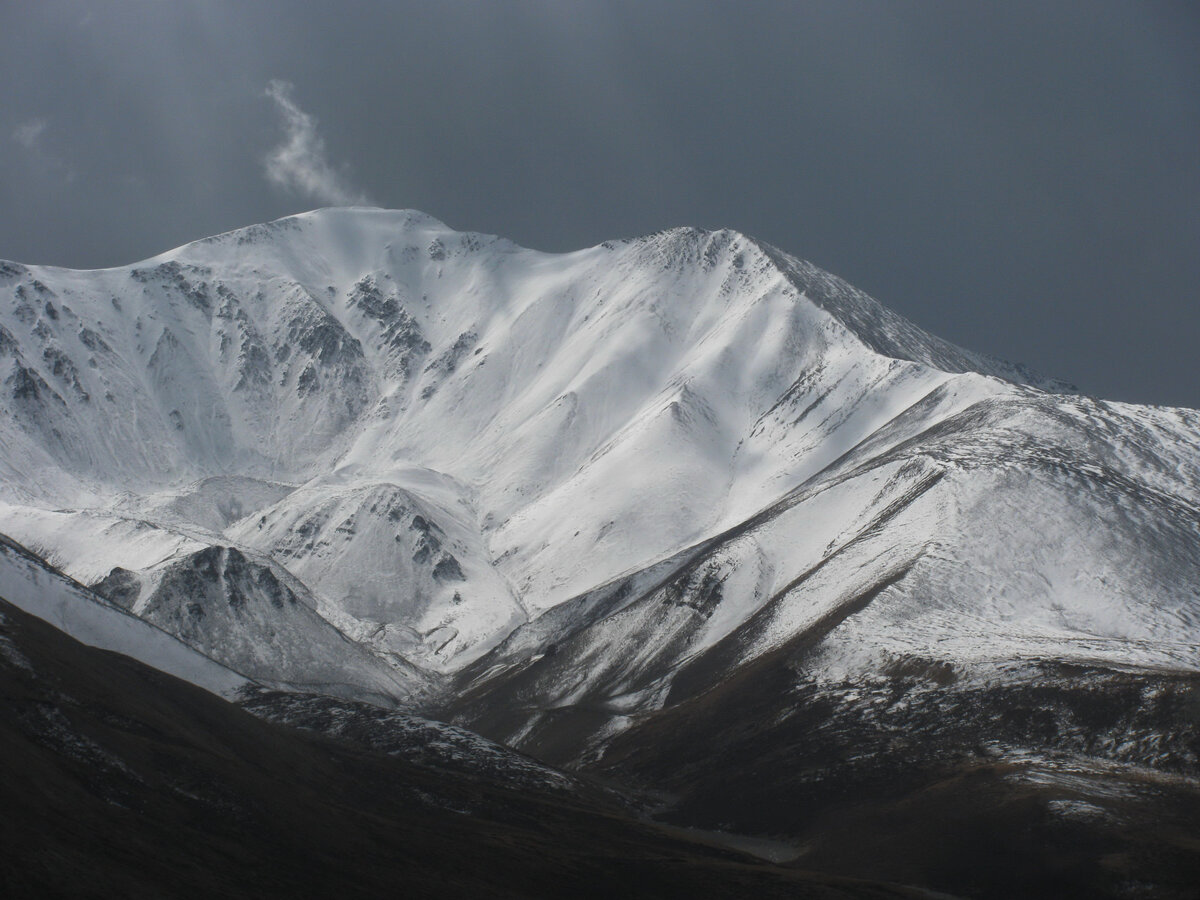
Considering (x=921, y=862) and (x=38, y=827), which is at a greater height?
(x=921, y=862)

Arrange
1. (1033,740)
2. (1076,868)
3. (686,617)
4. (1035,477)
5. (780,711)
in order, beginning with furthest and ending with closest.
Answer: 1. (686,617)
2. (1035,477)
3. (780,711)
4. (1033,740)
5. (1076,868)

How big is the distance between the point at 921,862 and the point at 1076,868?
12.2m

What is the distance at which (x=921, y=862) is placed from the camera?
89438 millimetres

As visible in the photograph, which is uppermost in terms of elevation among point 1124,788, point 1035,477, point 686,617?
point 1035,477

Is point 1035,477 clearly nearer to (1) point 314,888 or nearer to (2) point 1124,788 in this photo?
(2) point 1124,788

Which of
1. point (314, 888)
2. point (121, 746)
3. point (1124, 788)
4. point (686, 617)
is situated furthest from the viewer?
point (686, 617)

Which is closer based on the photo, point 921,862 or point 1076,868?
point 1076,868

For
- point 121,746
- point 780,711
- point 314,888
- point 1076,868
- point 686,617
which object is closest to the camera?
point 314,888

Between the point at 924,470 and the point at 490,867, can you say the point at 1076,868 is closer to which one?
the point at 490,867

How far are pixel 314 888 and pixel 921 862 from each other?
160ft

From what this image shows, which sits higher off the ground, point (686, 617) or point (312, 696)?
point (686, 617)

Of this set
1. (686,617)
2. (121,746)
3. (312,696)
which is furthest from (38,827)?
(686,617)

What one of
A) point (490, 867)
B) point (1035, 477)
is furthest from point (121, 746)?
point (1035, 477)

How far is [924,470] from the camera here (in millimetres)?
198500
